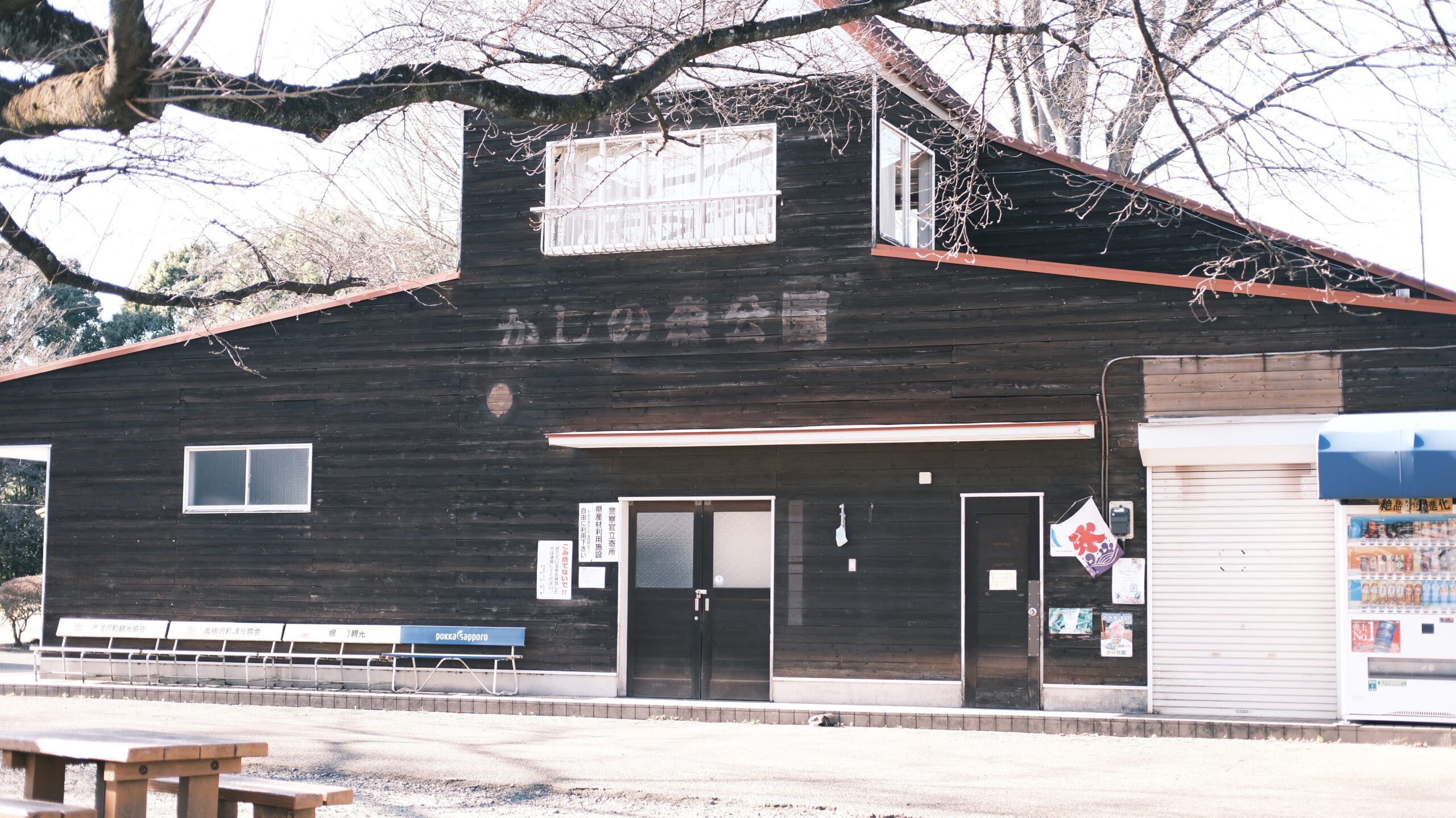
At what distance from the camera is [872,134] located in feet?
48.5

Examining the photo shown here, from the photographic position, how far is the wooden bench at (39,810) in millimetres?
5488

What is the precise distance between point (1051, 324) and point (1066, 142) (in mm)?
7999

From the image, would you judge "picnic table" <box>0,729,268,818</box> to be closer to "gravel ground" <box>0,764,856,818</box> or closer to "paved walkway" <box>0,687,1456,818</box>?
"gravel ground" <box>0,764,856,818</box>

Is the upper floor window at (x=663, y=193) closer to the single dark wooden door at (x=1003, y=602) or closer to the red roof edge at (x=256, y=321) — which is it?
the red roof edge at (x=256, y=321)

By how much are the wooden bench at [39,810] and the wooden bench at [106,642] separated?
11.7 meters

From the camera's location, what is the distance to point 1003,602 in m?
14.2

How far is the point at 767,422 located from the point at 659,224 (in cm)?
253

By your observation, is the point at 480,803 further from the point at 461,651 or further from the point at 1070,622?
the point at 461,651

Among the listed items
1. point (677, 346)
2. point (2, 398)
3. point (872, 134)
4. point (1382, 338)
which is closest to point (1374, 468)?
point (1382, 338)

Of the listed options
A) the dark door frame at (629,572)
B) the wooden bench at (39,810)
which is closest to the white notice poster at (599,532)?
the dark door frame at (629,572)

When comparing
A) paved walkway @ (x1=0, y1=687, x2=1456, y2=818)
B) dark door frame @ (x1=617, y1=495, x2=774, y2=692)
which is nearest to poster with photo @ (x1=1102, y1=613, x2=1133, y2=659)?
paved walkway @ (x1=0, y1=687, x2=1456, y2=818)

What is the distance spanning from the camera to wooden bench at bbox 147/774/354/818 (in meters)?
6.25

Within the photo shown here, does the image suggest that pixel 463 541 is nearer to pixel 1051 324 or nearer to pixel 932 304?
pixel 932 304

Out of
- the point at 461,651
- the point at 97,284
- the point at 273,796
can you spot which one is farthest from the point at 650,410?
the point at 273,796
